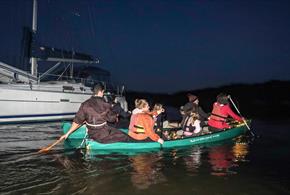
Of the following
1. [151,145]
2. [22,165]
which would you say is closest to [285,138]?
[151,145]

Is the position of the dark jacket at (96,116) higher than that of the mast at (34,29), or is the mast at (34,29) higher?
the mast at (34,29)

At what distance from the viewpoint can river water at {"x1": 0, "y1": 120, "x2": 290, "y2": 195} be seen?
328 inches

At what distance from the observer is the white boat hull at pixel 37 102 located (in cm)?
2198

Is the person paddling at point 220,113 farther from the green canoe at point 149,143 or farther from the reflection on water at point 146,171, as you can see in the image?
the reflection on water at point 146,171

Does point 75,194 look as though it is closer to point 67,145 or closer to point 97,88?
point 97,88

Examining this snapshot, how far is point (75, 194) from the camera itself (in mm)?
7777

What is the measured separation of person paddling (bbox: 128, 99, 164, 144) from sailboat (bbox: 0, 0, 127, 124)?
37.9 feet

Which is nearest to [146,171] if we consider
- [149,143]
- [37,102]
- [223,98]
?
[149,143]

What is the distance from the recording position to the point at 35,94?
2323 centimetres

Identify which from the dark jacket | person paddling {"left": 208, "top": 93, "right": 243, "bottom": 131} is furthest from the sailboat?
the dark jacket

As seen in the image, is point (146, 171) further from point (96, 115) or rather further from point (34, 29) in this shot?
point (34, 29)

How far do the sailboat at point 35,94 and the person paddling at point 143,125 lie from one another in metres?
11.5

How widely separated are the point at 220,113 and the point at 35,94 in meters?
12.2

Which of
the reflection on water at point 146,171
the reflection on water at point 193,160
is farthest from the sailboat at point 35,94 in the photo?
the reflection on water at point 146,171
